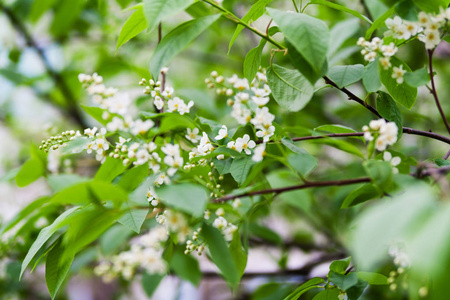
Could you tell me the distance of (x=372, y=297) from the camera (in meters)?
1.78

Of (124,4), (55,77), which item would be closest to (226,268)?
(124,4)

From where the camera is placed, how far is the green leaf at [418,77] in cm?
64

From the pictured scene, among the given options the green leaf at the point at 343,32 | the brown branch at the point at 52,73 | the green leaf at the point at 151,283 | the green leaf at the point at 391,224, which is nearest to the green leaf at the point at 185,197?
the green leaf at the point at 391,224

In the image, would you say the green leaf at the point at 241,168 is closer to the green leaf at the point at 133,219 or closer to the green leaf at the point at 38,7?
the green leaf at the point at 133,219

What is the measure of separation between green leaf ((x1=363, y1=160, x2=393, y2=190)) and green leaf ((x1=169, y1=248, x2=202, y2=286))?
3.30 ft

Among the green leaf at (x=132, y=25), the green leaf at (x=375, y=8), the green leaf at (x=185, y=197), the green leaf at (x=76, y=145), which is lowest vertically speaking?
the green leaf at (x=76, y=145)

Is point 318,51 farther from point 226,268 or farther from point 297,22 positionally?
point 226,268

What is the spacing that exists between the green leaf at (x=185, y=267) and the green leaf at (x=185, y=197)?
96 cm

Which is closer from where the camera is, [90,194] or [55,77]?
[90,194]

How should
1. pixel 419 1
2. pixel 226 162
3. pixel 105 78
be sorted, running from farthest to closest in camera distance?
pixel 105 78
pixel 226 162
pixel 419 1

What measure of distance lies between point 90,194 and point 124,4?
0.85m

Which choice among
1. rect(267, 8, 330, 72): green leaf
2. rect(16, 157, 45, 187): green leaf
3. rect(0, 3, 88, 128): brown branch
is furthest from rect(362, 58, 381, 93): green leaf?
rect(0, 3, 88, 128): brown branch

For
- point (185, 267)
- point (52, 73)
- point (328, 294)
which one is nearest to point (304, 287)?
point (328, 294)

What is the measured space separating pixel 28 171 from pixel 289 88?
1.95ft
